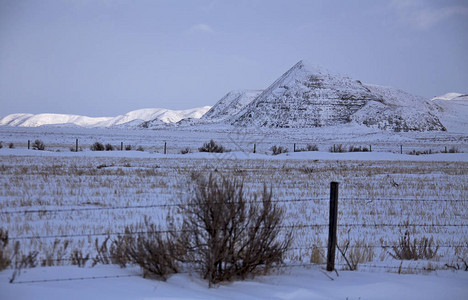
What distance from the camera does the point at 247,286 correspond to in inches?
226

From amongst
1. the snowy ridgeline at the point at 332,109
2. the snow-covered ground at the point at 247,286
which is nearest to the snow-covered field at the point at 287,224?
the snow-covered ground at the point at 247,286

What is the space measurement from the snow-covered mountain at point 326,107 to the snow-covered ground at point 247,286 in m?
105

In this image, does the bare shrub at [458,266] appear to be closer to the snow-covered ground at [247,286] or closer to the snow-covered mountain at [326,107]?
the snow-covered ground at [247,286]

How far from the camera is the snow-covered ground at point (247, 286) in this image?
4.97m

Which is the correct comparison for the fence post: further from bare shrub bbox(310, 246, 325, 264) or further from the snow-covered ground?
bare shrub bbox(310, 246, 325, 264)

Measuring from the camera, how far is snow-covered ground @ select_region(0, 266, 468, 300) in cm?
497

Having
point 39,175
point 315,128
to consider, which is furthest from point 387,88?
point 39,175

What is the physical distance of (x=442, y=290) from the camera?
19.1ft

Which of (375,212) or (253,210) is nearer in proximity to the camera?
(253,210)

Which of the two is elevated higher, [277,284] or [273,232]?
[273,232]

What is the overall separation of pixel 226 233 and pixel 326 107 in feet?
391

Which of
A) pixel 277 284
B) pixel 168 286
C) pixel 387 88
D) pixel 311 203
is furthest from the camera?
pixel 387 88

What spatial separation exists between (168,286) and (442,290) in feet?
11.4

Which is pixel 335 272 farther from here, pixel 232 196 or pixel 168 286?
pixel 168 286
